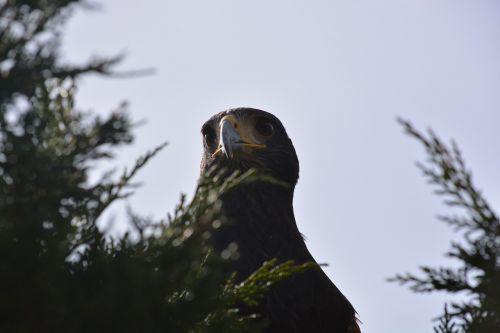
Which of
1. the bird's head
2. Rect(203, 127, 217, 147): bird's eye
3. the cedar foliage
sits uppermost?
Rect(203, 127, 217, 147): bird's eye

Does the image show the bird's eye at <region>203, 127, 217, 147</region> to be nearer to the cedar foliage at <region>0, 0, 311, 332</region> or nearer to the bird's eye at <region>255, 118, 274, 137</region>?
the bird's eye at <region>255, 118, 274, 137</region>

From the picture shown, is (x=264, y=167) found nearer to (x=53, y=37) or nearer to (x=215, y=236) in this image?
(x=215, y=236)

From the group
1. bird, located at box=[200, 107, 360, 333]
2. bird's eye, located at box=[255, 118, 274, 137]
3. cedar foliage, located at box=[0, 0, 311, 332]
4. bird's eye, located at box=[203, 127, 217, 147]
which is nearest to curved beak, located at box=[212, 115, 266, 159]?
bird, located at box=[200, 107, 360, 333]

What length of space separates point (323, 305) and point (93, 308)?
2.95m

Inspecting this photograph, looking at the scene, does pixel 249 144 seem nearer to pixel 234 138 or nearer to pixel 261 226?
pixel 234 138

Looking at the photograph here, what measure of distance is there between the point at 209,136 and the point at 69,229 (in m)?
3.90

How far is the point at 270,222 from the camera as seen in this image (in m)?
5.39

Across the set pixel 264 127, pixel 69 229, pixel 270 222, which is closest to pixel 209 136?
pixel 264 127

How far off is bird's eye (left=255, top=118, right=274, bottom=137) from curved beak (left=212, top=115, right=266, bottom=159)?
11 cm

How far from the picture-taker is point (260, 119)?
596 cm

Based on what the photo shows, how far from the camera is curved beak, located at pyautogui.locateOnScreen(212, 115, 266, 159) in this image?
215 inches

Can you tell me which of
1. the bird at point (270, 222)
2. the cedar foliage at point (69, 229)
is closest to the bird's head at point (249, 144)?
the bird at point (270, 222)

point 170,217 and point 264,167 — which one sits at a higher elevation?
point 264,167

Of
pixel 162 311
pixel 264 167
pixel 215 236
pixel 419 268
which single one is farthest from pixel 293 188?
pixel 162 311
